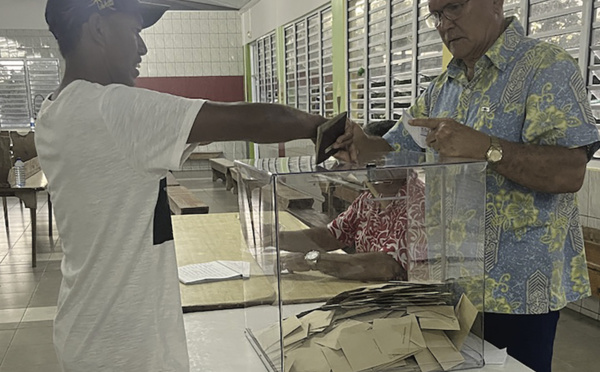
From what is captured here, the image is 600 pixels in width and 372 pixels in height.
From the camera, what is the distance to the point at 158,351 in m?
1.12

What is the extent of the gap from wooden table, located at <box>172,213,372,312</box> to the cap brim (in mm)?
498

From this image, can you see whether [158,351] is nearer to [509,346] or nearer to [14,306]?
[509,346]

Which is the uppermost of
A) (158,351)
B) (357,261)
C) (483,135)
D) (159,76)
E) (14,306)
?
(159,76)

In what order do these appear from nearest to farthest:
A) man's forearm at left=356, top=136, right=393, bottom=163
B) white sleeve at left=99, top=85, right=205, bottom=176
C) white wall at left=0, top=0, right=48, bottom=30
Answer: white sleeve at left=99, top=85, right=205, bottom=176 → man's forearm at left=356, top=136, right=393, bottom=163 → white wall at left=0, top=0, right=48, bottom=30

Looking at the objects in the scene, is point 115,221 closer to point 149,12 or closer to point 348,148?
point 149,12

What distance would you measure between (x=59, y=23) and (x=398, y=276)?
0.90 metres

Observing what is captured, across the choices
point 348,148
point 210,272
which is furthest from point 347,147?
point 210,272

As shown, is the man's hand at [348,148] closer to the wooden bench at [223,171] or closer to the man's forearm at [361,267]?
the man's forearm at [361,267]

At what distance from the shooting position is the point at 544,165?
1280 millimetres

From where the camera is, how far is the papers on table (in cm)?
215

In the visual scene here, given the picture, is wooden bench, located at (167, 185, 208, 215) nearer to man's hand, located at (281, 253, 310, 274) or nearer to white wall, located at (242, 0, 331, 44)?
white wall, located at (242, 0, 331, 44)

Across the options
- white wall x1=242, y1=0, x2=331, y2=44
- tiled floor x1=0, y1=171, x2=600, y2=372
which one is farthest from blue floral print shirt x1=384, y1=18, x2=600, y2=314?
white wall x1=242, y1=0, x2=331, y2=44

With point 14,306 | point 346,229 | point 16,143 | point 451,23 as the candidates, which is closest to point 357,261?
point 346,229

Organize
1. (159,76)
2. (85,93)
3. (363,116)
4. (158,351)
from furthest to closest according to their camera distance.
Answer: (159,76)
(363,116)
(158,351)
(85,93)
